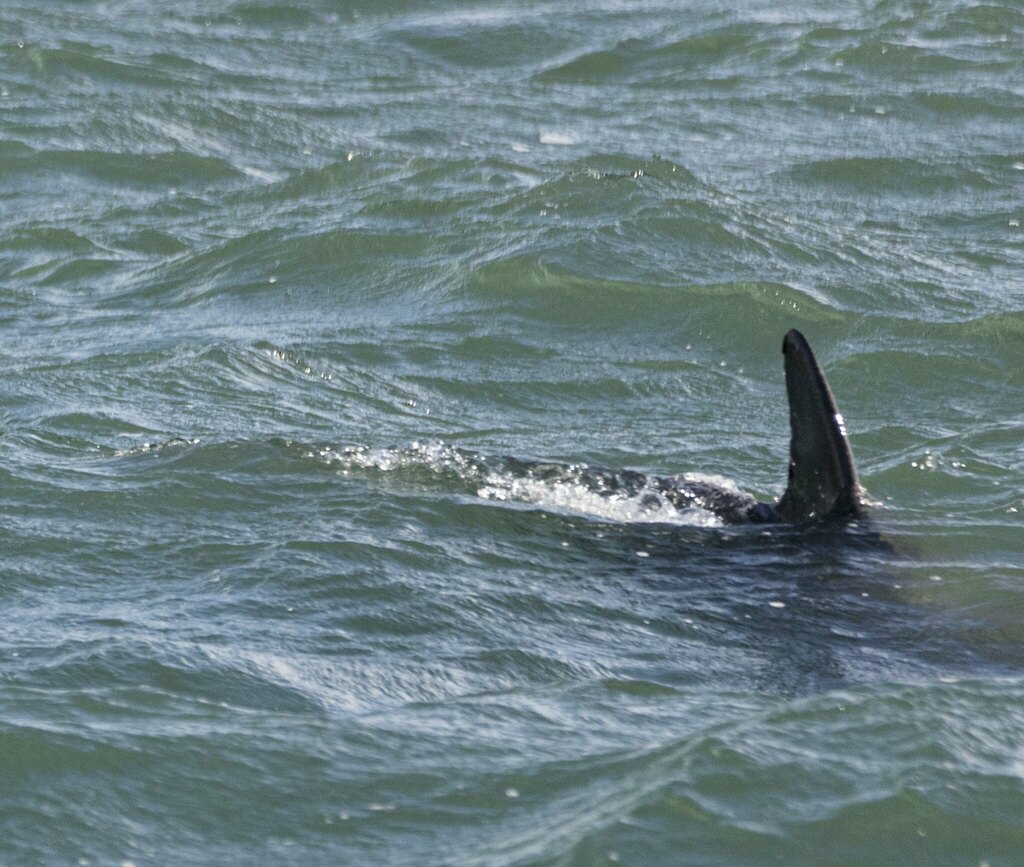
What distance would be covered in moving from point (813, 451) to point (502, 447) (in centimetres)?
204

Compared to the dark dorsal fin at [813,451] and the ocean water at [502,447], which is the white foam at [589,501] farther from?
the dark dorsal fin at [813,451]

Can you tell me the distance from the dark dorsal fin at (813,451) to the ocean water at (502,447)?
4.9 inches

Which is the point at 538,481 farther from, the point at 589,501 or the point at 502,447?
the point at 502,447

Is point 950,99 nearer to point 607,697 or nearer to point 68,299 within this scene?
point 68,299

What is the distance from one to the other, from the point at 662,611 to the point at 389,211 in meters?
7.16

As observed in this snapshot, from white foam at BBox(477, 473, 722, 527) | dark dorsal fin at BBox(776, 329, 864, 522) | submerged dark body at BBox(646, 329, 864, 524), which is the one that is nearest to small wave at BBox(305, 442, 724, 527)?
white foam at BBox(477, 473, 722, 527)

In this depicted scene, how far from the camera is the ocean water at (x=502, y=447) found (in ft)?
15.0

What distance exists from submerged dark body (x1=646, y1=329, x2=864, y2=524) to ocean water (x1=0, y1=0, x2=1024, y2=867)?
0.12 metres

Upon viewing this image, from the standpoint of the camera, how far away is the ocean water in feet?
15.0

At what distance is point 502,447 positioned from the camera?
27.6 feet

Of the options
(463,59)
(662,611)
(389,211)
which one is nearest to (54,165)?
(389,211)

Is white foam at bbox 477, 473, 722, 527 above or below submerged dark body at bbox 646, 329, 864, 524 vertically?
below

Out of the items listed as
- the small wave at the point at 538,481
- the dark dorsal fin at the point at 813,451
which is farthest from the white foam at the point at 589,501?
the dark dorsal fin at the point at 813,451

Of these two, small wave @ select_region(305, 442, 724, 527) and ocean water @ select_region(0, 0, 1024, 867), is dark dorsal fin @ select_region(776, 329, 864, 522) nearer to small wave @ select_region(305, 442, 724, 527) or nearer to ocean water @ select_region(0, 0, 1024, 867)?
ocean water @ select_region(0, 0, 1024, 867)
